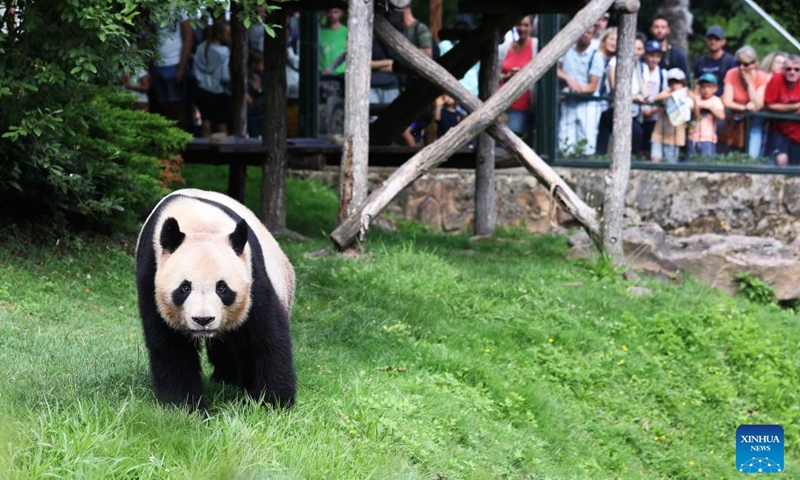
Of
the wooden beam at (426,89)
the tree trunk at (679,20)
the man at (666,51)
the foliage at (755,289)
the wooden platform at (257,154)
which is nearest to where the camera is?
the foliage at (755,289)

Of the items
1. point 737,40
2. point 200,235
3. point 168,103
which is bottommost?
point 200,235

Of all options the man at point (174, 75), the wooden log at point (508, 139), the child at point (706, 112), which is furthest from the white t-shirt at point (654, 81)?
the man at point (174, 75)

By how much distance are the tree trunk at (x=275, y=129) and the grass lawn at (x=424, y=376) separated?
1.13 metres

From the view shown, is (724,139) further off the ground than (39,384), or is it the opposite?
(724,139)

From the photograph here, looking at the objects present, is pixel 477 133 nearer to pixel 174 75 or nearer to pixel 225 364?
pixel 225 364

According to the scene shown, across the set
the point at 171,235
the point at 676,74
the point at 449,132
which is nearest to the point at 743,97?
the point at 676,74

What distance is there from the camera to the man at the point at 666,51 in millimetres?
13547

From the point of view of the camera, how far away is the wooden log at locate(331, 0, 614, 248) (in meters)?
9.62

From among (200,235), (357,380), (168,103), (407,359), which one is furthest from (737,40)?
(200,235)

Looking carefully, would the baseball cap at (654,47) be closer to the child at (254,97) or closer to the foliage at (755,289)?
the foliage at (755,289)

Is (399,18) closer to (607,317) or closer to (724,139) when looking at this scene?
(724,139)

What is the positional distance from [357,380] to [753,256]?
20.7 ft

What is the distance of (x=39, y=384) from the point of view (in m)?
5.60

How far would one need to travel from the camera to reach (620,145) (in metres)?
10.8
